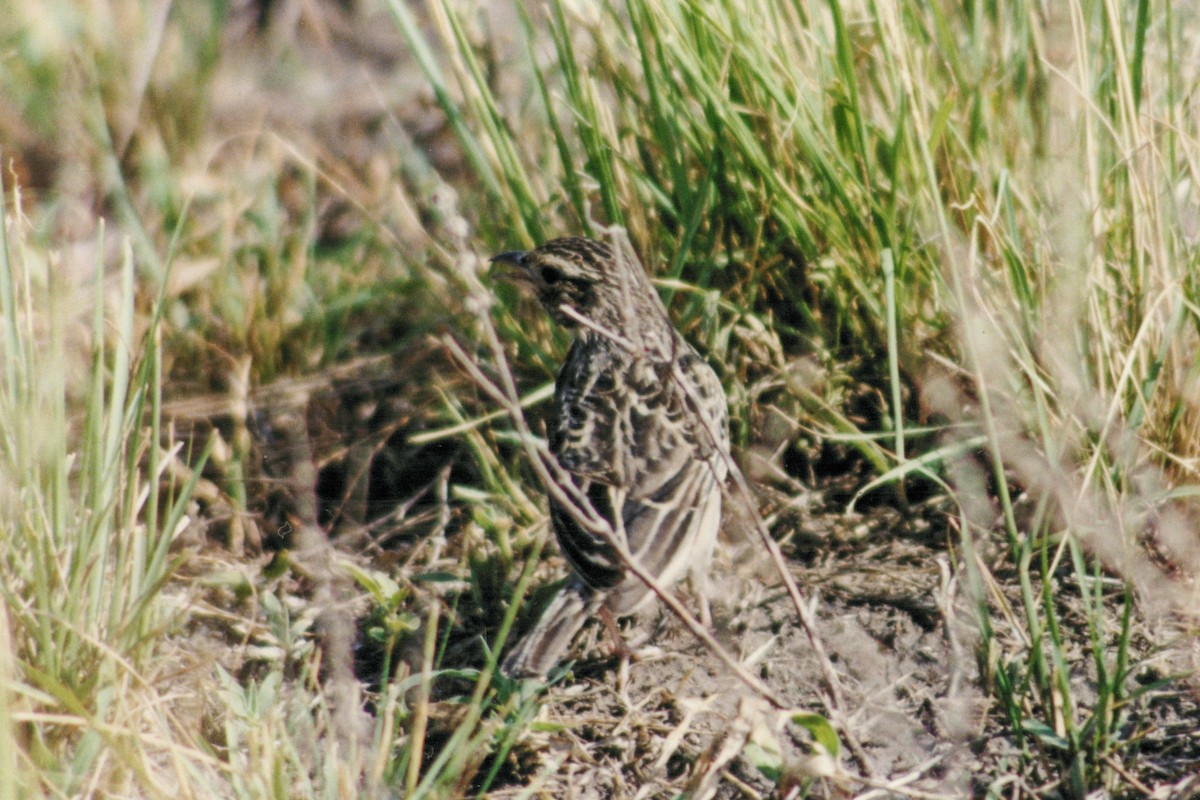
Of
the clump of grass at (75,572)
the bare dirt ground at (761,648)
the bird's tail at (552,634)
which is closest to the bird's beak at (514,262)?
the bare dirt ground at (761,648)

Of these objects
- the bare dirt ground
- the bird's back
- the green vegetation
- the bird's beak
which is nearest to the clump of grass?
the green vegetation

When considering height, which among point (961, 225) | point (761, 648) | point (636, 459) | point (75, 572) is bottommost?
point (761, 648)

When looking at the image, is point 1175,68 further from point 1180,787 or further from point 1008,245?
point 1180,787

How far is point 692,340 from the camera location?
191 inches

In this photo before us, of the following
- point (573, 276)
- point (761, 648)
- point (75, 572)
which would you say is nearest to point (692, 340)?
point (573, 276)

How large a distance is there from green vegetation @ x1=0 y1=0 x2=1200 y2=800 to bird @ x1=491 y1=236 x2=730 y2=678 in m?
0.18

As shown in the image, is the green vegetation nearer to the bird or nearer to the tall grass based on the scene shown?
the tall grass

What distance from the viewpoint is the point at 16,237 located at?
3852 millimetres

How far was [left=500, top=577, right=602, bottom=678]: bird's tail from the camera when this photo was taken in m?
3.77

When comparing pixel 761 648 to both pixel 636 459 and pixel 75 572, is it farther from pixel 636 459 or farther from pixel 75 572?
pixel 75 572

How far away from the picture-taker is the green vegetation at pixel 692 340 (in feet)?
10.8

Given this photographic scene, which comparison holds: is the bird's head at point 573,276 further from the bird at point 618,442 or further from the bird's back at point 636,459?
the bird's back at point 636,459

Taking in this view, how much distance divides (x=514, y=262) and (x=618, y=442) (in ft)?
3.05

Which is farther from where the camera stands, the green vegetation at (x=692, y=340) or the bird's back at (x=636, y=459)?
the bird's back at (x=636, y=459)
